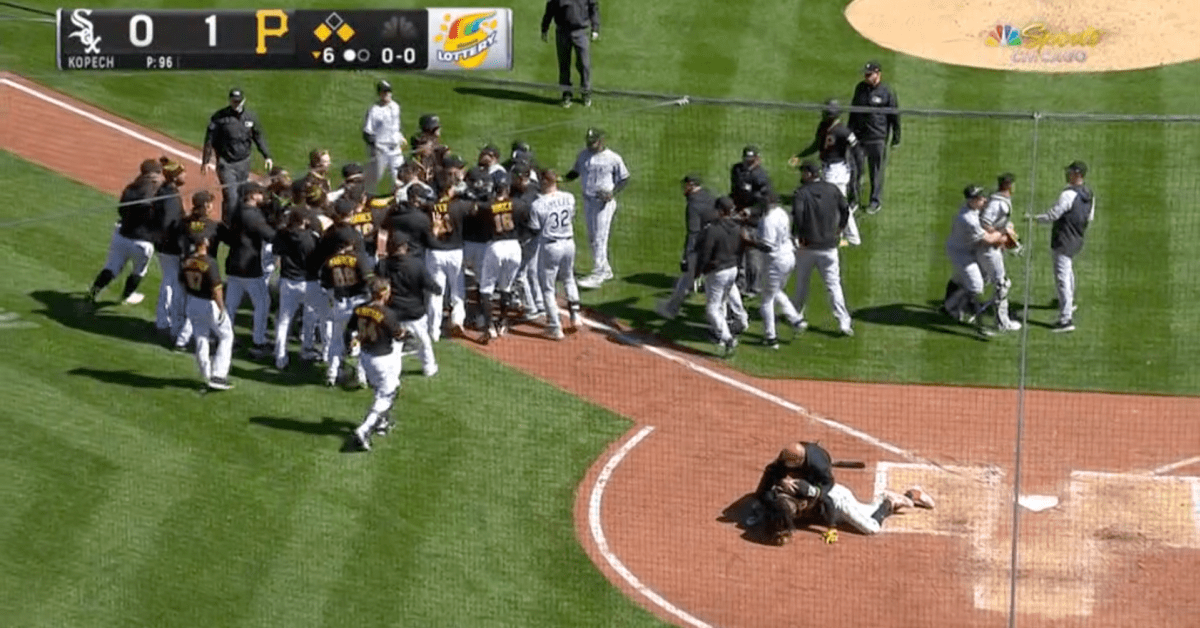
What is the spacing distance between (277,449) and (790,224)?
20.4ft

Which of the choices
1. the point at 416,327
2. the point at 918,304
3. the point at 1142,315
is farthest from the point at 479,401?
the point at 1142,315

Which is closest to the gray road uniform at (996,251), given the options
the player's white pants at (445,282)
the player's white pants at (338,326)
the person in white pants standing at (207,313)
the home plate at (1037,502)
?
the home plate at (1037,502)

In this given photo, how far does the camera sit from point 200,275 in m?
22.5

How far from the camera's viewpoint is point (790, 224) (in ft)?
82.0

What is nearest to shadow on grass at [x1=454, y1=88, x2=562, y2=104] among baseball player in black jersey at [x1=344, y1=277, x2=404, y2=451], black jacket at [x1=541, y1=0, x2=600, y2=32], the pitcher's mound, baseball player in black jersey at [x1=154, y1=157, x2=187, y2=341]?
black jacket at [x1=541, y1=0, x2=600, y2=32]

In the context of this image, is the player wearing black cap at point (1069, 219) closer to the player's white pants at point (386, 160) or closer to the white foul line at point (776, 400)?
the white foul line at point (776, 400)

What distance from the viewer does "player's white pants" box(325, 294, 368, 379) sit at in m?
22.8

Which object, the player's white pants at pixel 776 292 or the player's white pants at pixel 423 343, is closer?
the player's white pants at pixel 423 343

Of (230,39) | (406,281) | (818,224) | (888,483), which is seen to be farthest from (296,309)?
(888,483)

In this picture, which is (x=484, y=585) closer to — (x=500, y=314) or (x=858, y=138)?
(x=500, y=314)

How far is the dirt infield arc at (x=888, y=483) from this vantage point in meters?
20.1

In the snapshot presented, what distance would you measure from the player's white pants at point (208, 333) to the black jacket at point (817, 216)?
5.89 m

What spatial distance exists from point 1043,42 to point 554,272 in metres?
9.82

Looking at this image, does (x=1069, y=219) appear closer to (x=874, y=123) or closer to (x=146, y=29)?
(x=874, y=123)
